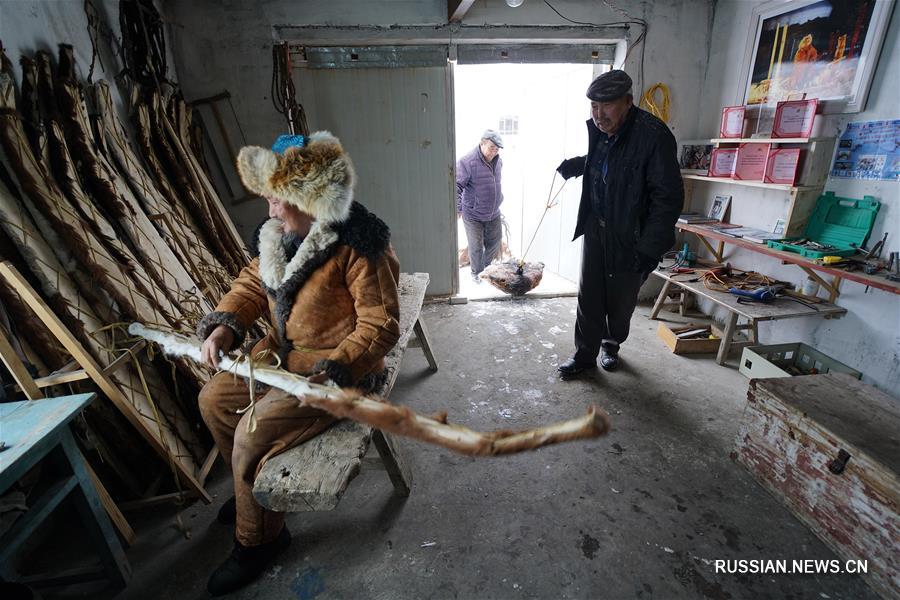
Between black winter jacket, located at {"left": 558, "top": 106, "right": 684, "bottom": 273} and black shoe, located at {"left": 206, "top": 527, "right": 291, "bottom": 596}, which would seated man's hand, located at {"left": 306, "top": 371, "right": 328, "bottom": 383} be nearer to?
black shoe, located at {"left": 206, "top": 527, "right": 291, "bottom": 596}

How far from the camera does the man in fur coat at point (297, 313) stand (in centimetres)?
139

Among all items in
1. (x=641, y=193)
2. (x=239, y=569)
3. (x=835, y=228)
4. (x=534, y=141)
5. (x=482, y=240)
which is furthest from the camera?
(x=534, y=141)

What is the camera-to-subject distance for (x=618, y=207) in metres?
2.49

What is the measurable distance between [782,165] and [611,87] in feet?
4.87

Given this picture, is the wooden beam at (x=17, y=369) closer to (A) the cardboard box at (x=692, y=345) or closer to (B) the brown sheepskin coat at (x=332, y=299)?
(B) the brown sheepskin coat at (x=332, y=299)

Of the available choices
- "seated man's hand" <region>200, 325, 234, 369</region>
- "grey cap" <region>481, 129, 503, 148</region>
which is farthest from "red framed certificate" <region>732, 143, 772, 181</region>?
"seated man's hand" <region>200, 325, 234, 369</region>

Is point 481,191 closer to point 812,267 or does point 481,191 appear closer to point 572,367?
point 572,367

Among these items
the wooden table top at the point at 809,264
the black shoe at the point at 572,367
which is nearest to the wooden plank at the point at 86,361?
the black shoe at the point at 572,367

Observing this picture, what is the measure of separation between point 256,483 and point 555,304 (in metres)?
3.36

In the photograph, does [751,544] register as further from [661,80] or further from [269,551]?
[661,80]

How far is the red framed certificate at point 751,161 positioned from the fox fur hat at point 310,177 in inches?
118

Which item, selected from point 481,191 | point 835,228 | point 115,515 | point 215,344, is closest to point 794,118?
point 835,228

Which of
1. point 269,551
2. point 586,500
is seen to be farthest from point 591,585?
point 269,551

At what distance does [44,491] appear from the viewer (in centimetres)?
133
